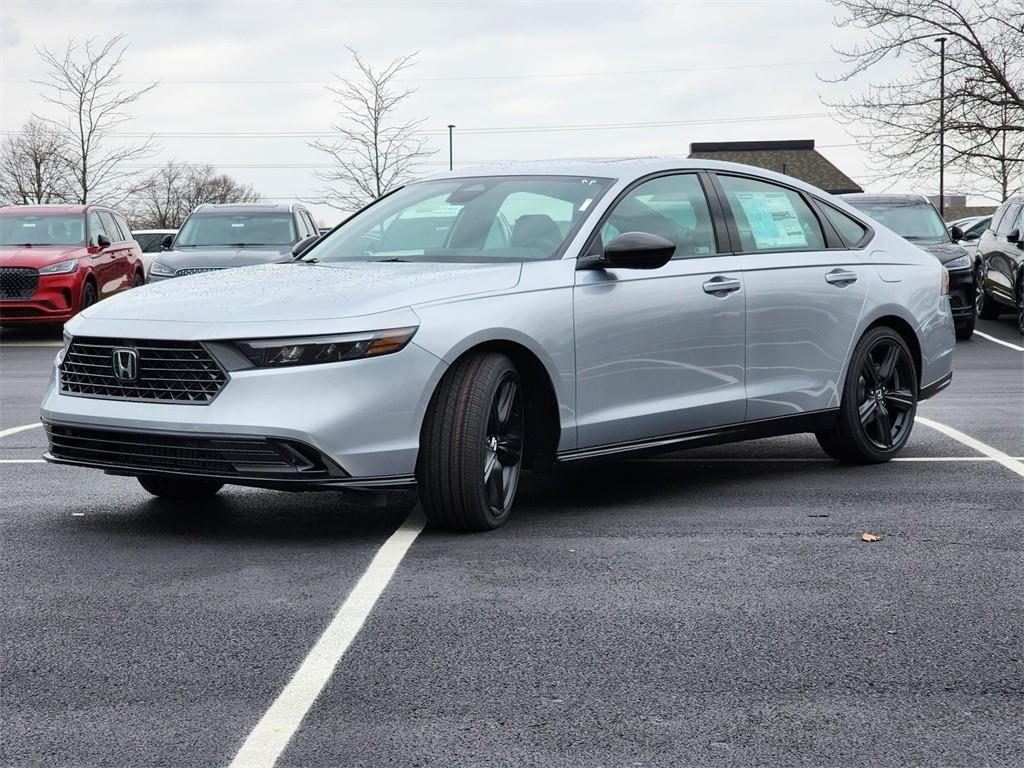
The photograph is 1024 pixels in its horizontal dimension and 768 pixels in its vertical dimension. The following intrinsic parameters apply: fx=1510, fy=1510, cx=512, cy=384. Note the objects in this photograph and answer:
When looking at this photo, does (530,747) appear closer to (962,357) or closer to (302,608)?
(302,608)

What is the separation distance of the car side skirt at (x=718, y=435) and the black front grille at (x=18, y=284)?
13201 mm

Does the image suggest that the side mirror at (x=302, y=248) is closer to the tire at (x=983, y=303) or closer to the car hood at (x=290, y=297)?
the car hood at (x=290, y=297)

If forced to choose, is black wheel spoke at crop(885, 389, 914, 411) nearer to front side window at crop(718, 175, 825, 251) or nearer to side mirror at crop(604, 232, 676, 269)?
front side window at crop(718, 175, 825, 251)

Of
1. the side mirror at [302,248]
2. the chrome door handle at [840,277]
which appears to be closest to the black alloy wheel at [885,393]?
the chrome door handle at [840,277]

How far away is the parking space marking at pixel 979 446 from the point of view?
8031 millimetres

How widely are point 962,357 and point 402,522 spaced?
38.5 feet

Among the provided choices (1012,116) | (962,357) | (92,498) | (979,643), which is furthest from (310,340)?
(1012,116)

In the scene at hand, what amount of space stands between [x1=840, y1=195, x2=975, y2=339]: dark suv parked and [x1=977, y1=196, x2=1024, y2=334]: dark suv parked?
967 mm

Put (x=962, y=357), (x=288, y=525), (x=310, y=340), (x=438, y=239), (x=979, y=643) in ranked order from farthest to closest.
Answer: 1. (x=962, y=357)
2. (x=438, y=239)
3. (x=288, y=525)
4. (x=310, y=340)
5. (x=979, y=643)

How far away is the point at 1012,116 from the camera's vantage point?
3447 centimetres

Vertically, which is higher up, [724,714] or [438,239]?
[438,239]

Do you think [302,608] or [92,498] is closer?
[302,608]

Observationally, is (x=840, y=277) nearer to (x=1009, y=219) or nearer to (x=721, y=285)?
(x=721, y=285)

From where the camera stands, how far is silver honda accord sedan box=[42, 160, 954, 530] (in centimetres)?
570
